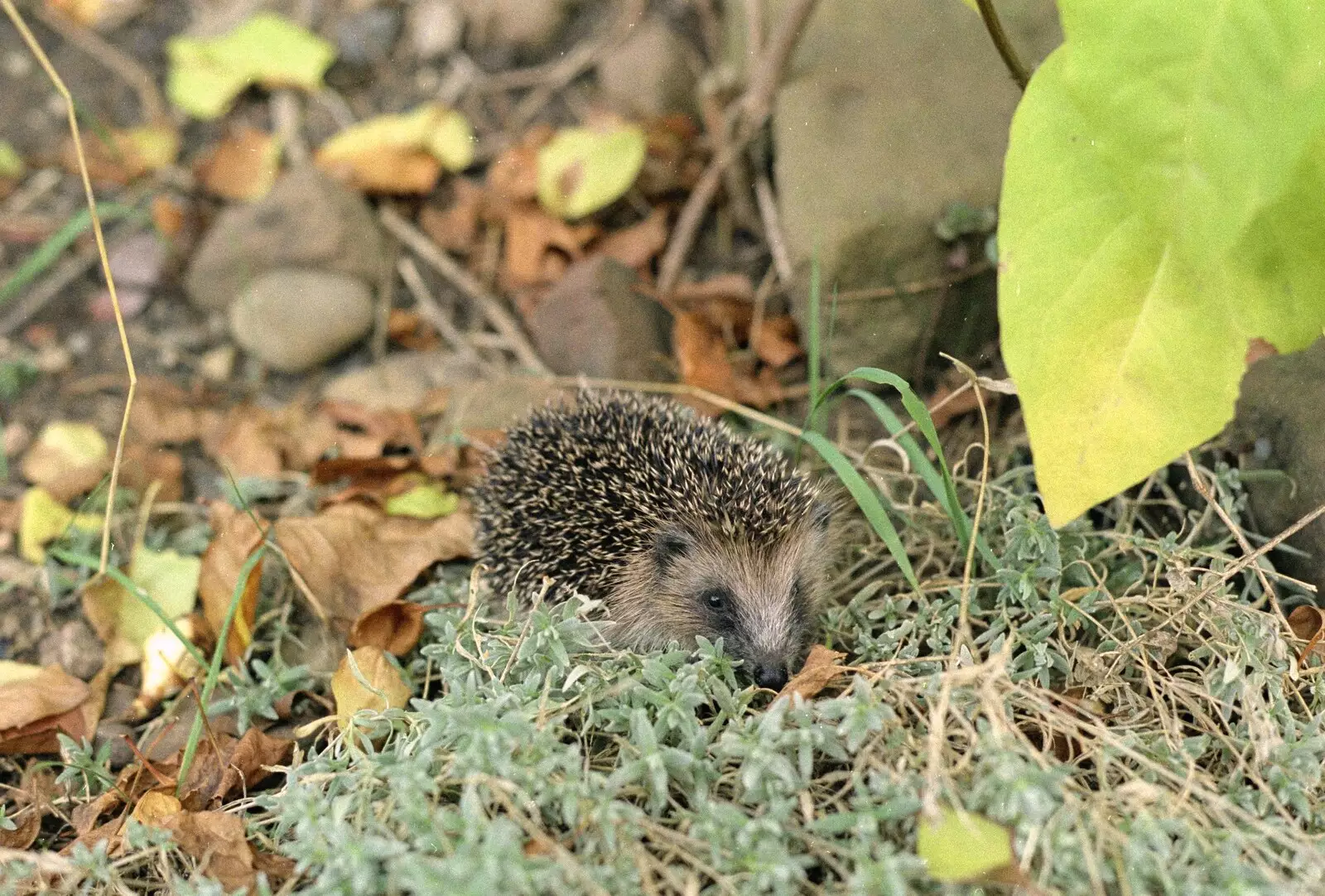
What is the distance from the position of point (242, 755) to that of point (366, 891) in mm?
1076

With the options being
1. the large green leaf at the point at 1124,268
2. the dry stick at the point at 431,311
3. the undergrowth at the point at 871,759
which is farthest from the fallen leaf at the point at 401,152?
the large green leaf at the point at 1124,268

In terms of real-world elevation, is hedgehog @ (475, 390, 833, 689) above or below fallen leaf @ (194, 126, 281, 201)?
below

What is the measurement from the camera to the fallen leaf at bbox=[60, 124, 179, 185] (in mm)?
6012

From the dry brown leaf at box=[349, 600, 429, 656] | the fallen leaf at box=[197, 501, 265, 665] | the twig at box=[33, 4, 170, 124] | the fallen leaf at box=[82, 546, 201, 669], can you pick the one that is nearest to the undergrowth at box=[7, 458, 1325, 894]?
the dry brown leaf at box=[349, 600, 429, 656]

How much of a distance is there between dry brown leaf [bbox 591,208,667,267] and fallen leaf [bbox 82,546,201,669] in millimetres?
2363

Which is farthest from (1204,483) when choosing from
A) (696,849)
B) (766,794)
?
(696,849)

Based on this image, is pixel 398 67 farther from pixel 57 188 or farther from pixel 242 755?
pixel 242 755

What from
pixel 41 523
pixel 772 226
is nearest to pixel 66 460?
pixel 41 523

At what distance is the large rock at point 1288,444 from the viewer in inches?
142

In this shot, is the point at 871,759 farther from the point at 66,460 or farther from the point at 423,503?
the point at 66,460

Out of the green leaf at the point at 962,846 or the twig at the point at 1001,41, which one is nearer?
the green leaf at the point at 962,846

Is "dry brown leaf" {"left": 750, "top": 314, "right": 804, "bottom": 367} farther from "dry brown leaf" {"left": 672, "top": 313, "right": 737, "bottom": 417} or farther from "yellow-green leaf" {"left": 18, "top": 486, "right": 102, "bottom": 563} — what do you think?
"yellow-green leaf" {"left": 18, "top": 486, "right": 102, "bottom": 563}

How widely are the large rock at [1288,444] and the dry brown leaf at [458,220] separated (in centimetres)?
364

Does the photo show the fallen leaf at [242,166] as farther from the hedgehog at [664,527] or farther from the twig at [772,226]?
the hedgehog at [664,527]
